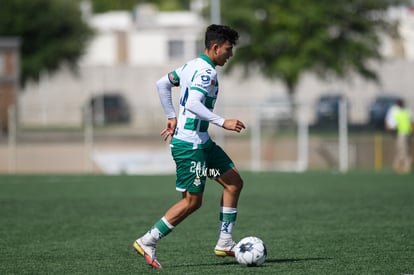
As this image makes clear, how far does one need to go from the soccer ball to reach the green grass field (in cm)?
7

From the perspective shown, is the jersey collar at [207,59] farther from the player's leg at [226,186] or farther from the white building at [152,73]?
the white building at [152,73]

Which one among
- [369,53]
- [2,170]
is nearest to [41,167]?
[2,170]

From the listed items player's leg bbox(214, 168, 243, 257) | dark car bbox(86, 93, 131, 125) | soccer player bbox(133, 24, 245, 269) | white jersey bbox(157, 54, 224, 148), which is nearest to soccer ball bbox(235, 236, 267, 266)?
player's leg bbox(214, 168, 243, 257)

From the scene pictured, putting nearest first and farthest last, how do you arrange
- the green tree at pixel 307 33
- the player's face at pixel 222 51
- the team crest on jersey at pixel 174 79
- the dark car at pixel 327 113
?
the player's face at pixel 222 51, the team crest on jersey at pixel 174 79, the dark car at pixel 327 113, the green tree at pixel 307 33

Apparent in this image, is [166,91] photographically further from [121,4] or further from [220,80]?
[121,4]

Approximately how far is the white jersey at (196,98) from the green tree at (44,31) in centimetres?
4397

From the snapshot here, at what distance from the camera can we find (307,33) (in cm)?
4122

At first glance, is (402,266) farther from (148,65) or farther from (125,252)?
(148,65)

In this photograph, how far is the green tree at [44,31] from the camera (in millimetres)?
52344

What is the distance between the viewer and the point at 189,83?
8539mm

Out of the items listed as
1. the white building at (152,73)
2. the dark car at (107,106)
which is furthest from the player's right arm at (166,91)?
the white building at (152,73)

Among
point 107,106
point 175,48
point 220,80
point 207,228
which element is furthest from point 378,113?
point 175,48

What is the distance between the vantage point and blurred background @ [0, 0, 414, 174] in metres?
30.6

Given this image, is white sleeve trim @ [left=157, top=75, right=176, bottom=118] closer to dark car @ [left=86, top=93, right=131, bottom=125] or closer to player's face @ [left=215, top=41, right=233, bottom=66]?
player's face @ [left=215, top=41, right=233, bottom=66]
